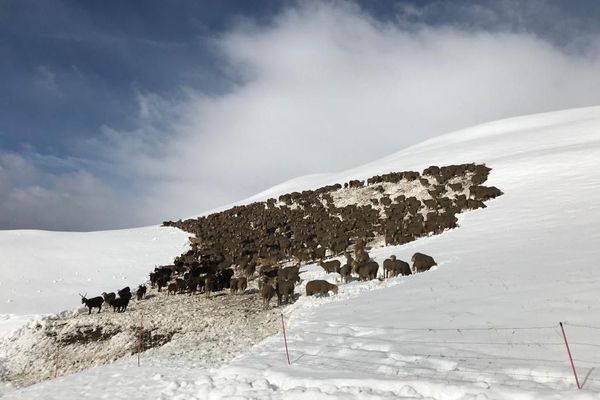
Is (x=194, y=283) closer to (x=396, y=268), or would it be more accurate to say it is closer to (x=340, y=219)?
(x=396, y=268)

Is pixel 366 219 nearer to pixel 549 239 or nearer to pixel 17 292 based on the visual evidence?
pixel 549 239

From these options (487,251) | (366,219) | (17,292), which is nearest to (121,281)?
(17,292)

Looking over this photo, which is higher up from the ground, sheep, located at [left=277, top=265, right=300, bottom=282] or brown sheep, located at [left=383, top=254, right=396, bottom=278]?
sheep, located at [left=277, top=265, right=300, bottom=282]

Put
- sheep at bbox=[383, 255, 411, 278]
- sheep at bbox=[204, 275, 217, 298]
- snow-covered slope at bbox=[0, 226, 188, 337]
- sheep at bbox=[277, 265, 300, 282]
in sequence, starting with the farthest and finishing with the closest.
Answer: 1. sheep at bbox=[204, 275, 217, 298]
2. snow-covered slope at bbox=[0, 226, 188, 337]
3. sheep at bbox=[277, 265, 300, 282]
4. sheep at bbox=[383, 255, 411, 278]

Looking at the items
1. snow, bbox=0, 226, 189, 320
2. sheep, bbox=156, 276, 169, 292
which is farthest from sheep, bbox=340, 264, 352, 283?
snow, bbox=0, 226, 189, 320

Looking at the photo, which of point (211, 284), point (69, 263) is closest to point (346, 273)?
point (211, 284)

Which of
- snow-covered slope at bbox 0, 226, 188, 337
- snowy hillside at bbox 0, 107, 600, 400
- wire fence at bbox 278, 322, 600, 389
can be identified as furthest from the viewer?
snow-covered slope at bbox 0, 226, 188, 337

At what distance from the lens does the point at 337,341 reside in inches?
493

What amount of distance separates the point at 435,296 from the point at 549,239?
8.48 metres

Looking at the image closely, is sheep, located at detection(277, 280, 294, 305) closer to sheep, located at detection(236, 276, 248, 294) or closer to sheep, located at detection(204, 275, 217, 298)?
sheep, located at detection(236, 276, 248, 294)

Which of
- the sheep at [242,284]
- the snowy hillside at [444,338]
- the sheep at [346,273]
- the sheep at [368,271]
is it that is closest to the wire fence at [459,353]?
the snowy hillside at [444,338]

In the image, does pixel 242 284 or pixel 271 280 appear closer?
pixel 242 284

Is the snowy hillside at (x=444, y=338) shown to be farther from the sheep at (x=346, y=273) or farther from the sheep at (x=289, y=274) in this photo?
the sheep at (x=289, y=274)

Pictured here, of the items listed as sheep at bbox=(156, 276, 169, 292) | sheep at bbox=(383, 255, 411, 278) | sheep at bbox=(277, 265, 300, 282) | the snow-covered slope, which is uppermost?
the snow-covered slope
